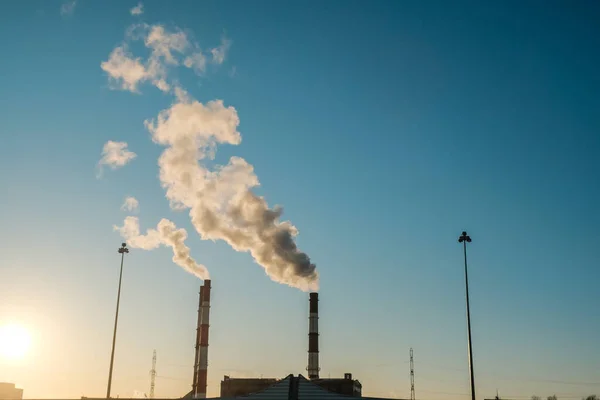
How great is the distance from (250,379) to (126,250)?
28.5 meters

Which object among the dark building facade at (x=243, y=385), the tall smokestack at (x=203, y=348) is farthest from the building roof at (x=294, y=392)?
the dark building facade at (x=243, y=385)

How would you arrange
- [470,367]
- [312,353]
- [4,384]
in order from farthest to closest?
[4,384] → [312,353] → [470,367]

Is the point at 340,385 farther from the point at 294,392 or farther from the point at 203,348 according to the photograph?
the point at 294,392

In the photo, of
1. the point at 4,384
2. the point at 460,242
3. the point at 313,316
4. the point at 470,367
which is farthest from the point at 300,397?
the point at 4,384

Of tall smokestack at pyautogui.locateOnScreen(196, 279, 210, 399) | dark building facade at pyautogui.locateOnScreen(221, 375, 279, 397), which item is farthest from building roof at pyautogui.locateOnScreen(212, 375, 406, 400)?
dark building facade at pyautogui.locateOnScreen(221, 375, 279, 397)

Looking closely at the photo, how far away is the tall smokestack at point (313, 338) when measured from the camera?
7056 centimetres

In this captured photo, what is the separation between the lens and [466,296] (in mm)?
45000

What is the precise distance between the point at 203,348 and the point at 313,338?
553 inches

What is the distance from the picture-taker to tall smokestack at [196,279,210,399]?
73062 mm

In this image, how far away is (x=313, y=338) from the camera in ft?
235

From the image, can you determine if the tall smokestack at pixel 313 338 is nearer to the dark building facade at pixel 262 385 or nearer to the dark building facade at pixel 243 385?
the dark building facade at pixel 262 385

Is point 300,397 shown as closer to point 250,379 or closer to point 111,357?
point 111,357

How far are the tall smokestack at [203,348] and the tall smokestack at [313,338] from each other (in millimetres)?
13183

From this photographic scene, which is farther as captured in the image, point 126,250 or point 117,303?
point 126,250
